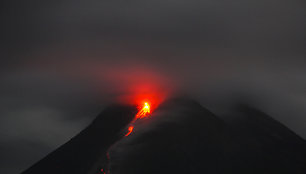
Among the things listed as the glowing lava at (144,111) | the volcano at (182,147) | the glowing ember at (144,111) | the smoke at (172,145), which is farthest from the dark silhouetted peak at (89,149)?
the smoke at (172,145)

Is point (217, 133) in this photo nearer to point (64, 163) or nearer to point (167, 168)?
point (167, 168)

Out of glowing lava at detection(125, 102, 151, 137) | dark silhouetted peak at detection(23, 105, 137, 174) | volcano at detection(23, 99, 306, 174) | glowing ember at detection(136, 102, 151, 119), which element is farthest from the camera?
glowing ember at detection(136, 102, 151, 119)

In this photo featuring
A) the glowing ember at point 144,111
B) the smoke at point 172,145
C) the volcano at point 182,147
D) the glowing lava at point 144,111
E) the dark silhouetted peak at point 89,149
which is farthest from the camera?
the glowing ember at point 144,111

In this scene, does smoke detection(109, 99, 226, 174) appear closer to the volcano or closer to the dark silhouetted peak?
the volcano

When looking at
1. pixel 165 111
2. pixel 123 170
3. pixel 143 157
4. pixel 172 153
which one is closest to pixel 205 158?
pixel 172 153

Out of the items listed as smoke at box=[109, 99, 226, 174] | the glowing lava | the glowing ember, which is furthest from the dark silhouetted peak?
smoke at box=[109, 99, 226, 174]

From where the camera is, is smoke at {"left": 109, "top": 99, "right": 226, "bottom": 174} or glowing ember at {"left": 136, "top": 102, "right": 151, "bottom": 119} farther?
glowing ember at {"left": 136, "top": 102, "right": 151, "bottom": 119}

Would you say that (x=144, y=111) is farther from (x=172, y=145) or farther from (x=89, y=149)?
(x=172, y=145)

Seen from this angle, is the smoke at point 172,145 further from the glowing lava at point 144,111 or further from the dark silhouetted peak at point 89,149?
the glowing lava at point 144,111
